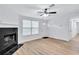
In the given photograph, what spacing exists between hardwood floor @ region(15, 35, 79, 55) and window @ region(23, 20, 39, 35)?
0.22 metres

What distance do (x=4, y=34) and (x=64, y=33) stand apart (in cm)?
130

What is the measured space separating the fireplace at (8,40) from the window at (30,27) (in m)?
0.21

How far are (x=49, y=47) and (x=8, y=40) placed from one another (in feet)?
3.02

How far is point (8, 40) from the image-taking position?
185cm

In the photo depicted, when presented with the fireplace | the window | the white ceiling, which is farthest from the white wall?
the fireplace

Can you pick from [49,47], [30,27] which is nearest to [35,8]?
[30,27]

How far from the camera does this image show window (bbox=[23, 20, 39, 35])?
1892mm

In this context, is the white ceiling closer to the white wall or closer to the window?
the white wall

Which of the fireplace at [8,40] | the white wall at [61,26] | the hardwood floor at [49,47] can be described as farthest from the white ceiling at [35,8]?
the hardwood floor at [49,47]

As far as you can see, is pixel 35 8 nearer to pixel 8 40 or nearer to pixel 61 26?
pixel 61 26

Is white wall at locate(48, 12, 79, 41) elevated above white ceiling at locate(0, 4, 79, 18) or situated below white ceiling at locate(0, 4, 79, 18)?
below
